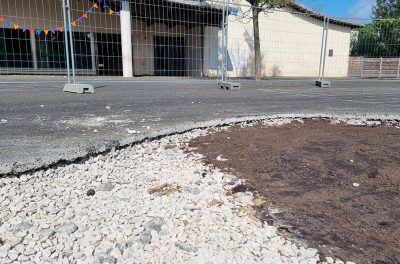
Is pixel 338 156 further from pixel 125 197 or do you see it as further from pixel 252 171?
pixel 125 197

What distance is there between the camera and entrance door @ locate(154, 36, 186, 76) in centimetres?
1730

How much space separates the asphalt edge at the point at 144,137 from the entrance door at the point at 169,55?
12.7 m

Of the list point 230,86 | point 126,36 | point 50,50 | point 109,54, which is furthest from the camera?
point 109,54

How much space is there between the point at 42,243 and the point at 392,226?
6.35 ft

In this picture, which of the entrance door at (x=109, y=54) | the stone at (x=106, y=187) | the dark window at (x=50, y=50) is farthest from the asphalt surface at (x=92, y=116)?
the entrance door at (x=109, y=54)

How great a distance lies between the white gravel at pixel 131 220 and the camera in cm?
166

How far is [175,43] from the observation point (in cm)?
1750

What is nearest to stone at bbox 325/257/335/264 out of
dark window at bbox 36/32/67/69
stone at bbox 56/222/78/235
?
stone at bbox 56/222/78/235

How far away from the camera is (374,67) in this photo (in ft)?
65.9

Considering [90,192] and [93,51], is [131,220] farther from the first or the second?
[93,51]

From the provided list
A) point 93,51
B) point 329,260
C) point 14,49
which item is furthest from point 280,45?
point 329,260

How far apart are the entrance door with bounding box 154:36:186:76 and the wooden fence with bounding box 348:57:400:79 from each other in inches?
442

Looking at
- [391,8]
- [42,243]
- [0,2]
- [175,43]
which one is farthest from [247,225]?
[391,8]

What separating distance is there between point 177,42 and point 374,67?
12016 mm
